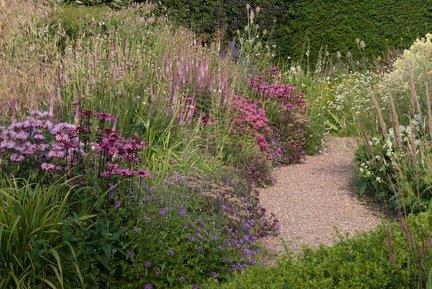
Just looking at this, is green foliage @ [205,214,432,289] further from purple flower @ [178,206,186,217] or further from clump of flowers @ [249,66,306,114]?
clump of flowers @ [249,66,306,114]

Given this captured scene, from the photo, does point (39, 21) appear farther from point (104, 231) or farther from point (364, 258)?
point (364, 258)

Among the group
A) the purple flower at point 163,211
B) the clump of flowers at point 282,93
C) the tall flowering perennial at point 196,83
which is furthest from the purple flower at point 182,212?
the clump of flowers at point 282,93

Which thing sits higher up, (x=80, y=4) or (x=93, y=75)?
(x=93, y=75)

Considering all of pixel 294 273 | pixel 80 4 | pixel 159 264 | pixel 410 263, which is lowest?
pixel 80 4

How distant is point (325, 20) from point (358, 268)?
1014 cm

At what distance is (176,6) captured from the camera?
42.8ft

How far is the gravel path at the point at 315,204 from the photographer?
6.06 m

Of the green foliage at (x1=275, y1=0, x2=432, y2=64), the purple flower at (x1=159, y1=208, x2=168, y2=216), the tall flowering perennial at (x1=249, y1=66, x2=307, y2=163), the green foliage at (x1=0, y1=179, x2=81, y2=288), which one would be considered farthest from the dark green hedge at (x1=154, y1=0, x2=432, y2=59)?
the green foliage at (x1=0, y1=179, x2=81, y2=288)

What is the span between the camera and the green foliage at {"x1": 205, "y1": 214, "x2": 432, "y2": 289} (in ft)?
10.4

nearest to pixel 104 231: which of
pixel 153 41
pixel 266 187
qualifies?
pixel 266 187

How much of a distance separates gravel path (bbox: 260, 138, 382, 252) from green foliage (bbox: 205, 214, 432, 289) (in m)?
1.67

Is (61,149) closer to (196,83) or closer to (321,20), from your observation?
(196,83)

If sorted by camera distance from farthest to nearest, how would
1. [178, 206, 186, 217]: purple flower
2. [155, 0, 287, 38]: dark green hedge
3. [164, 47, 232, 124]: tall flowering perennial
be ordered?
[155, 0, 287, 38]: dark green hedge → [164, 47, 232, 124]: tall flowering perennial → [178, 206, 186, 217]: purple flower

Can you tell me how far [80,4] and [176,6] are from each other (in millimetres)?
1718
